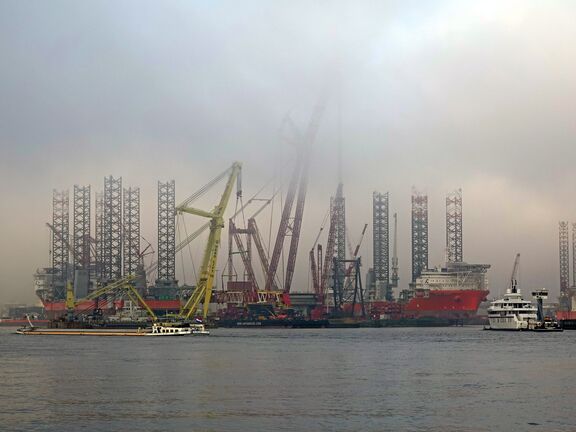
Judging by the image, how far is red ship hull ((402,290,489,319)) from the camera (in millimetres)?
181625

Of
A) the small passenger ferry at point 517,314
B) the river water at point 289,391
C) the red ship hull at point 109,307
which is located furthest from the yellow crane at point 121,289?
the river water at point 289,391

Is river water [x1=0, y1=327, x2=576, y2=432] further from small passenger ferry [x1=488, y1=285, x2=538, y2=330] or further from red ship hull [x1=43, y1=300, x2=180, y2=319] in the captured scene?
red ship hull [x1=43, y1=300, x2=180, y2=319]

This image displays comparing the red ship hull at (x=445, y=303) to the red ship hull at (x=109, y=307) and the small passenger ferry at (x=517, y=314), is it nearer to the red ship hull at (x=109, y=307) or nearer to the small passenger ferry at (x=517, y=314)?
the small passenger ferry at (x=517, y=314)

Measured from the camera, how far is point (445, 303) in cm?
18275

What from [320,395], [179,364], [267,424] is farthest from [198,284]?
[267,424]

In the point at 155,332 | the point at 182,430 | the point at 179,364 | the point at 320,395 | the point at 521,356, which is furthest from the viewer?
the point at 155,332

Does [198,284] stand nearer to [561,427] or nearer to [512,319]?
[512,319]

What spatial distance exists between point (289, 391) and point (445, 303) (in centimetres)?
13692

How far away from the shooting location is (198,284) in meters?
140

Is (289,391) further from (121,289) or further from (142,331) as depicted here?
(121,289)

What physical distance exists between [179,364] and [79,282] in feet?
375

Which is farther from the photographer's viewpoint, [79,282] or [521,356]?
[79,282]

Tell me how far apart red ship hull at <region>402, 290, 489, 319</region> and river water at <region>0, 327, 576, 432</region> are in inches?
3921

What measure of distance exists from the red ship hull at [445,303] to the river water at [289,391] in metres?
99.6
